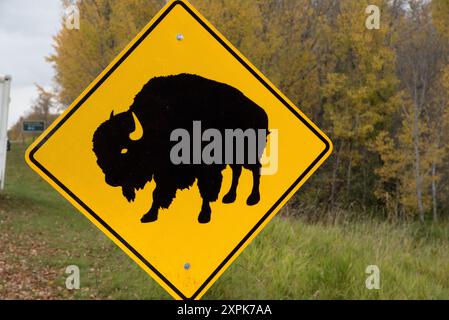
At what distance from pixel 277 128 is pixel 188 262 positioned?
0.91m

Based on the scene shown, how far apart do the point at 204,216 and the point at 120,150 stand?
1.89ft

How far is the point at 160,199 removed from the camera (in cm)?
286

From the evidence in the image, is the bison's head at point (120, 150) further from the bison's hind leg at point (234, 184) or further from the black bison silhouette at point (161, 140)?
the bison's hind leg at point (234, 184)

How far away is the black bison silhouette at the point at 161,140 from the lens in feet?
9.32

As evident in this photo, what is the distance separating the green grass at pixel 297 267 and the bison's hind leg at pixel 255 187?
206 cm

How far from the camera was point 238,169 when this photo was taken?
2.95 m

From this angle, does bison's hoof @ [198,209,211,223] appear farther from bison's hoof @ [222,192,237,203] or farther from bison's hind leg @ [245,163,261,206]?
bison's hind leg @ [245,163,261,206]

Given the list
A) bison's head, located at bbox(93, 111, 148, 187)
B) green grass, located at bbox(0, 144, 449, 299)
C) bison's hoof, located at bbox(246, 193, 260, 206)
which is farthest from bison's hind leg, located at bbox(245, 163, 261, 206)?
green grass, located at bbox(0, 144, 449, 299)

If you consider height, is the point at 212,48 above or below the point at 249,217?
above

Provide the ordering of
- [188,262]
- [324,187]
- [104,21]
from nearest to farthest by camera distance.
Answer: [188,262] < [104,21] < [324,187]

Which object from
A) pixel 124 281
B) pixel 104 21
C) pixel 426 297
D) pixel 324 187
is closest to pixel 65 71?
pixel 104 21

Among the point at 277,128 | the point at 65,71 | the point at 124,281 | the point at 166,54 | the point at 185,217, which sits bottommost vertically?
the point at 124,281

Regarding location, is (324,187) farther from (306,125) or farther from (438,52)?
(306,125)

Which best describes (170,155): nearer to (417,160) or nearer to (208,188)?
(208,188)
